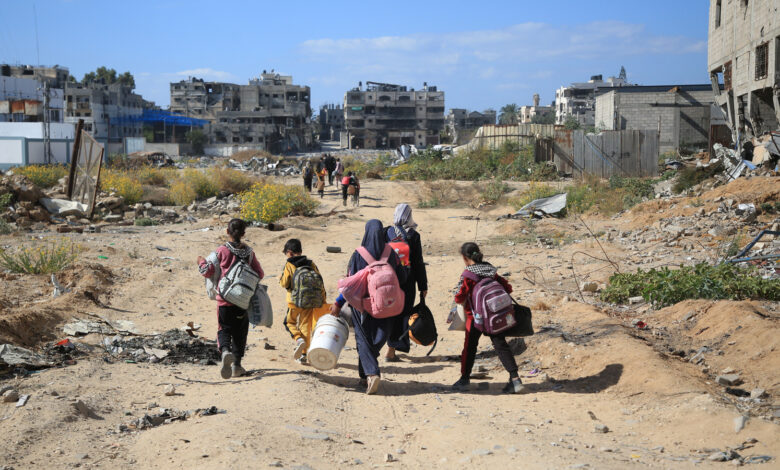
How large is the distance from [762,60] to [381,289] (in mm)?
17023

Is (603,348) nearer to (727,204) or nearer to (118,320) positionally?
(118,320)

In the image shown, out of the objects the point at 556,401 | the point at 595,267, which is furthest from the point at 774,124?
the point at 556,401

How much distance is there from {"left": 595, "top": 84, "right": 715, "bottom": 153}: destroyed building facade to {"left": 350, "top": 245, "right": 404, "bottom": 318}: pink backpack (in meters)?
33.5

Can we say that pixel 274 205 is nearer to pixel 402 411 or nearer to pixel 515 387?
pixel 515 387

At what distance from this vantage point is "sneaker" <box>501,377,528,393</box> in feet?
19.4

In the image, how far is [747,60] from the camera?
19.7m

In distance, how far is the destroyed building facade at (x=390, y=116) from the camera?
331 feet

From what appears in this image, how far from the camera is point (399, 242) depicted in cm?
686

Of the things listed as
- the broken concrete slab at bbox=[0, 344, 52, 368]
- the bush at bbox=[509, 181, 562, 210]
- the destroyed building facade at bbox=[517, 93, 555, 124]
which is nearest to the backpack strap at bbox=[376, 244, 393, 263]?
the broken concrete slab at bbox=[0, 344, 52, 368]

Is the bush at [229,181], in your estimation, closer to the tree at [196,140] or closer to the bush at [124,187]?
the bush at [124,187]

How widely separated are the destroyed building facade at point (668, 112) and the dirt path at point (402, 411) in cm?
3110

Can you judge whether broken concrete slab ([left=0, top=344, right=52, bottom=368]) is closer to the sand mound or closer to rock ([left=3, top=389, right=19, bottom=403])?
the sand mound

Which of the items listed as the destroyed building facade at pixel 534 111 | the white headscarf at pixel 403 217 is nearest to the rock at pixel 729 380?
the white headscarf at pixel 403 217

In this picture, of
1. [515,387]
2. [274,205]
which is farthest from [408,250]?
[274,205]
